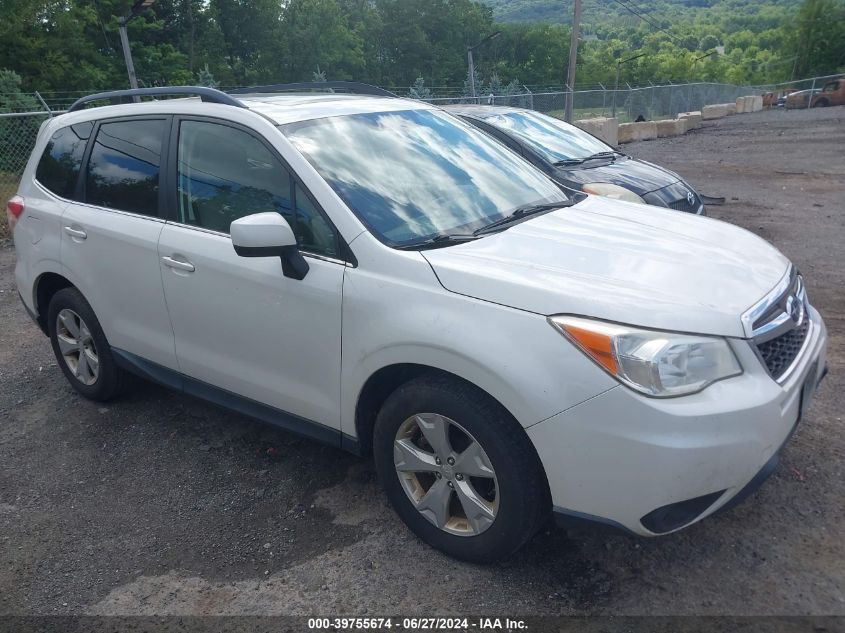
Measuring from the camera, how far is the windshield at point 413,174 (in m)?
3.02

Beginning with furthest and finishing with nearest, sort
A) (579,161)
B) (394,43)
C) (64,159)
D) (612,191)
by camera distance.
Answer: (394,43) → (579,161) → (612,191) → (64,159)

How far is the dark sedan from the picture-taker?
6.93 meters

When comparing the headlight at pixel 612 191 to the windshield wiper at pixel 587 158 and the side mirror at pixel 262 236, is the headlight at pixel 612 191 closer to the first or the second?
the windshield wiper at pixel 587 158

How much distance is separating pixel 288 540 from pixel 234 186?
1667 mm

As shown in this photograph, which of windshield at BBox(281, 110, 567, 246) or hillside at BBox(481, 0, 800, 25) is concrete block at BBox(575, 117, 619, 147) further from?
hillside at BBox(481, 0, 800, 25)

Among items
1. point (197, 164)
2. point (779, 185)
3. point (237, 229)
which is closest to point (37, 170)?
point (197, 164)

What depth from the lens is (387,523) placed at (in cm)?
318

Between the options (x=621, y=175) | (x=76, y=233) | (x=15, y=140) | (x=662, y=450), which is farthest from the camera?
(x=15, y=140)

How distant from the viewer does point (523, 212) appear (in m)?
3.41

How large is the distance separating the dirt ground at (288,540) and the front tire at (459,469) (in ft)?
0.56

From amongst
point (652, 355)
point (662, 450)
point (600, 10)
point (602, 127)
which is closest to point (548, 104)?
point (602, 127)

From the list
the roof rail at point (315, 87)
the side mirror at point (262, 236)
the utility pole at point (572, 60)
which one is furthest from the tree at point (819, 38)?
the side mirror at point (262, 236)

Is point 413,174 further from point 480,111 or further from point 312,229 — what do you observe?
point 480,111

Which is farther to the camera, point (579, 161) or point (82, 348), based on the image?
point (579, 161)
